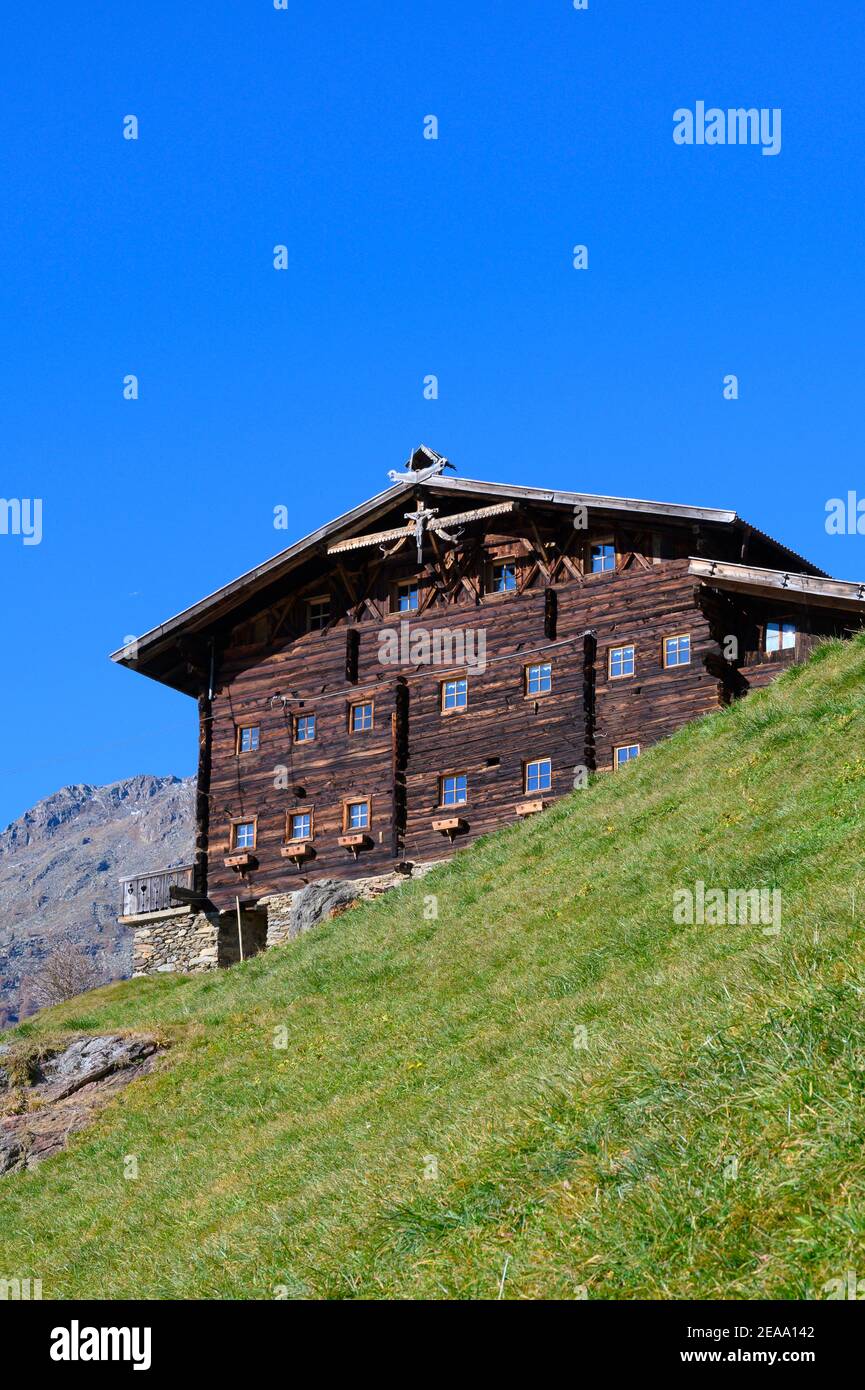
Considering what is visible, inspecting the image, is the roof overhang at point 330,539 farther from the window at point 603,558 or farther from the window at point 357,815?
the window at point 357,815

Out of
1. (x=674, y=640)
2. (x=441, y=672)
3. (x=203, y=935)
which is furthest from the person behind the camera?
(x=203, y=935)

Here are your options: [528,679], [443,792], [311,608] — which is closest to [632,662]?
[528,679]

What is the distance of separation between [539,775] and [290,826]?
7.55m

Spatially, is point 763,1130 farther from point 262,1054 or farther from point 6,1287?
point 262,1054

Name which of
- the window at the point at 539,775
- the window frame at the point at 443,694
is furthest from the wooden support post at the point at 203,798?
the window at the point at 539,775

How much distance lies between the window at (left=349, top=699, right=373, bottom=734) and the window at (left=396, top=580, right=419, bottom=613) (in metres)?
2.75

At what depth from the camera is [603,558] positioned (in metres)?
39.6

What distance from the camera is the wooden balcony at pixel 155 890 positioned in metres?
43.4

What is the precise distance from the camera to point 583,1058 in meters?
12.7

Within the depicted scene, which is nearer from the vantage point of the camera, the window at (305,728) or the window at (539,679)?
the window at (539,679)

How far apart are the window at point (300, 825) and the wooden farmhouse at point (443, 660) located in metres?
0.06

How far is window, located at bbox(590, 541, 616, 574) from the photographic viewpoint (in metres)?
39.5

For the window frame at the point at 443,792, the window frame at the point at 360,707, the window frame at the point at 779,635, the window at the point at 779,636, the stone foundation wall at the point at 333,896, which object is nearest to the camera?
the window frame at the point at 779,635

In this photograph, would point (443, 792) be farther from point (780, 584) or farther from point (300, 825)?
point (780, 584)
